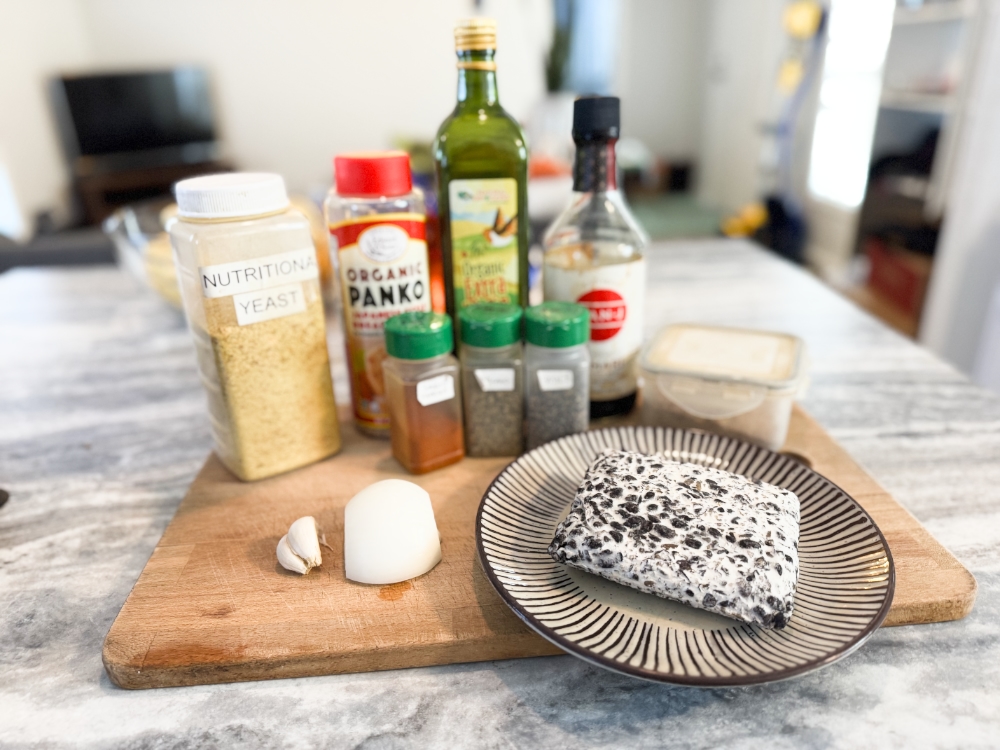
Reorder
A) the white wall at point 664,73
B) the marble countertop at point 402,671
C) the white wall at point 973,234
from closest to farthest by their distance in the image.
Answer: the marble countertop at point 402,671
the white wall at point 973,234
the white wall at point 664,73

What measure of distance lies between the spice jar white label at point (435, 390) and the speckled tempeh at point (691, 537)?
0.61 feet

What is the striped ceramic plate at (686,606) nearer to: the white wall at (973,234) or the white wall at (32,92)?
the white wall at (973,234)

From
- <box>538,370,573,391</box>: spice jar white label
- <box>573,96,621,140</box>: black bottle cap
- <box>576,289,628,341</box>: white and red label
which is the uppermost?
<box>573,96,621,140</box>: black bottle cap

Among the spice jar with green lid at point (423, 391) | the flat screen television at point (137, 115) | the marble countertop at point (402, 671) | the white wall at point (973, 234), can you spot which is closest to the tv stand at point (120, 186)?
the flat screen television at point (137, 115)

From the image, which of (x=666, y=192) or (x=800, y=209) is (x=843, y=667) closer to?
(x=800, y=209)

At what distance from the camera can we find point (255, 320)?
25.2 inches

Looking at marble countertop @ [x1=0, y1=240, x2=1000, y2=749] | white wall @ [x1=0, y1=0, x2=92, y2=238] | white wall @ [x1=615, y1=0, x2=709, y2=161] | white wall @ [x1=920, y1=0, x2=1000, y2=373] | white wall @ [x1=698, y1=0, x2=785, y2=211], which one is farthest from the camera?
white wall @ [x1=615, y1=0, x2=709, y2=161]

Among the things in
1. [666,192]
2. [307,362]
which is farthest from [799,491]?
[666,192]

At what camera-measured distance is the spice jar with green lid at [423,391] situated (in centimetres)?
64

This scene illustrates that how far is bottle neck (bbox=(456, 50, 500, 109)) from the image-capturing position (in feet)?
2.17

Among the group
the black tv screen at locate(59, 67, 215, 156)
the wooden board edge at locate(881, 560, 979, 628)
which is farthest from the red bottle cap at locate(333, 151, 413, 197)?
the black tv screen at locate(59, 67, 215, 156)

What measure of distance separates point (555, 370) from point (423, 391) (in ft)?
0.44

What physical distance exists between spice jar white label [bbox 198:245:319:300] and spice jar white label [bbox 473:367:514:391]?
0.20m

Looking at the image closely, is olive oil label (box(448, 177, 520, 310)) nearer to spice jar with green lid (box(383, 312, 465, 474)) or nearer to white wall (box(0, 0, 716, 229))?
spice jar with green lid (box(383, 312, 465, 474))
